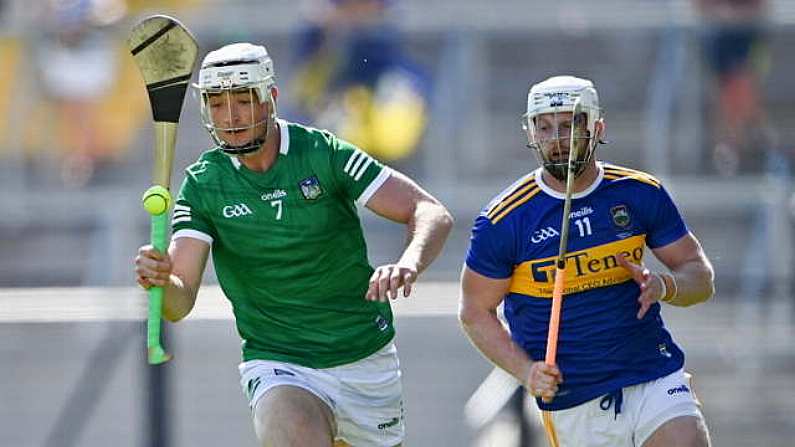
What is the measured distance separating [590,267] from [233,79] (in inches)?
55.5

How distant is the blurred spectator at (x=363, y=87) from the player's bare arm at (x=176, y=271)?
4.02m

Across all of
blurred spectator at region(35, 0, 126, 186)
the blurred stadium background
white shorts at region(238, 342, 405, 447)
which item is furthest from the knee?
blurred spectator at region(35, 0, 126, 186)

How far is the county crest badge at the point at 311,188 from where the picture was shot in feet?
19.5

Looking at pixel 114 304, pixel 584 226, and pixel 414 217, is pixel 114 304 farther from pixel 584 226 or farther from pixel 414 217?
pixel 584 226

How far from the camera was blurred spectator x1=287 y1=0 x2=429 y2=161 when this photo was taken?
9.88 m

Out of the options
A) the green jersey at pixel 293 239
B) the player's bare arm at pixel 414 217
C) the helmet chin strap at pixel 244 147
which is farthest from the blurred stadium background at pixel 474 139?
the helmet chin strap at pixel 244 147

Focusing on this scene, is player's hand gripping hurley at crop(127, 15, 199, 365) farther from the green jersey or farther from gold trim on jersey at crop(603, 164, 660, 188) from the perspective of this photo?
gold trim on jersey at crop(603, 164, 660, 188)

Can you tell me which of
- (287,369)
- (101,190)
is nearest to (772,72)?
(101,190)

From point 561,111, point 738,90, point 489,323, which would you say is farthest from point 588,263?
point 738,90

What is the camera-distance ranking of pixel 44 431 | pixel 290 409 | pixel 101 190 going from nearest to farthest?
pixel 290 409
pixel 44 431
pixel 101 190

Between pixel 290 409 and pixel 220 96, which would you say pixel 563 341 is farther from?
pixel 220 96

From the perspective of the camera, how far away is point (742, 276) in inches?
397

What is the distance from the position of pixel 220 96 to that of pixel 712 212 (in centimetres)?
508

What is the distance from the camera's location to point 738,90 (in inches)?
392
